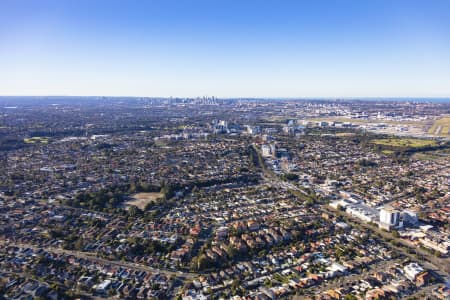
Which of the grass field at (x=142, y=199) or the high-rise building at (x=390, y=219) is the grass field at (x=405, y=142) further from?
the grass field at (x=142, y=199)


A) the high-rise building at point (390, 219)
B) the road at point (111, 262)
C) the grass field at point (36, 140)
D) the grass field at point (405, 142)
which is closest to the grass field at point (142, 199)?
the road at point (111, 262)

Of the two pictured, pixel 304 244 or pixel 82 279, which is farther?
pixel 304 244

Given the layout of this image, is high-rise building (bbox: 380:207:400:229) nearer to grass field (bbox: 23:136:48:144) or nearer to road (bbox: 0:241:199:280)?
road (bbox: 0:241:199:280)

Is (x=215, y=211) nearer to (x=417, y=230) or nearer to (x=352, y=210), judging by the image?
(x=352, y=210)

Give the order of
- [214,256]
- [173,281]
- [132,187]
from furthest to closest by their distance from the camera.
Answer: [132,187], [214,256], [173,281]

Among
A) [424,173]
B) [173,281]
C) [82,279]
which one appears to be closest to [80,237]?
[82,279]

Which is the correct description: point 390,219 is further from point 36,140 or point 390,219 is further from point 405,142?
point 36,140
